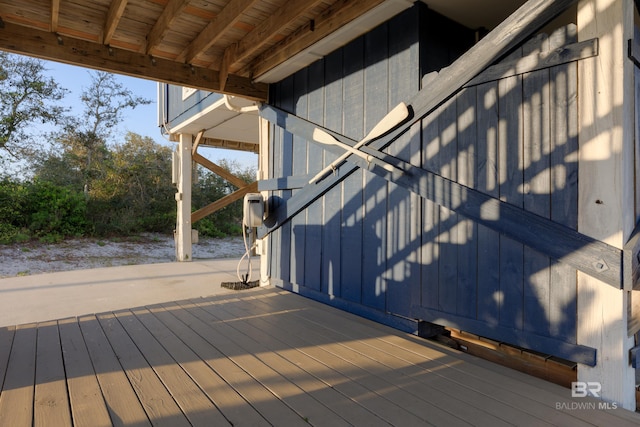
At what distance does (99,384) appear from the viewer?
1.73 meters

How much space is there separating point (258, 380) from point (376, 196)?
5.00 ft

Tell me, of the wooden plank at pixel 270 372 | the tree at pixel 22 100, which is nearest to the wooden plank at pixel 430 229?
the wooden plank at pixel 270 372

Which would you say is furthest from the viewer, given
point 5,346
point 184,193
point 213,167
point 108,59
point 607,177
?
point 213,167

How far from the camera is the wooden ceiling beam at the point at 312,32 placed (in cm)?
251

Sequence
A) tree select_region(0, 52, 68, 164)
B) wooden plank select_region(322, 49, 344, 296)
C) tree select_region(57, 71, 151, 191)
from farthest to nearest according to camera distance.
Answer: tree select_region(57, 71, 151, 191)
tree select_region(0, 52, 68, 164)
wooden plank select_region(322, 49, 344, 296)

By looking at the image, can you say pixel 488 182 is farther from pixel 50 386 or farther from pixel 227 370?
pixel 50 386

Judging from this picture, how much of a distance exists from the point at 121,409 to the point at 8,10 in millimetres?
2777

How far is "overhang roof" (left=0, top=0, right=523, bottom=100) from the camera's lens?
253 centimetres

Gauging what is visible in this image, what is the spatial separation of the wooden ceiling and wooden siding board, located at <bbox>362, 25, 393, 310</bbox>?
0.29m

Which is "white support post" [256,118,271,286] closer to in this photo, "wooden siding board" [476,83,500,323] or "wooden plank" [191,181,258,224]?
"wooden siding board" [476,83,500,323]

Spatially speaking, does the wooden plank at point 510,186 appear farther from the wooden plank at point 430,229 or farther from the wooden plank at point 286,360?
the wooden plank at point 286,360

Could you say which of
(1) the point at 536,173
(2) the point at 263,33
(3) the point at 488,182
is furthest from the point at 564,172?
(2) the point at 263,33

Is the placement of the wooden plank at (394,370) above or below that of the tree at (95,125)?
below
